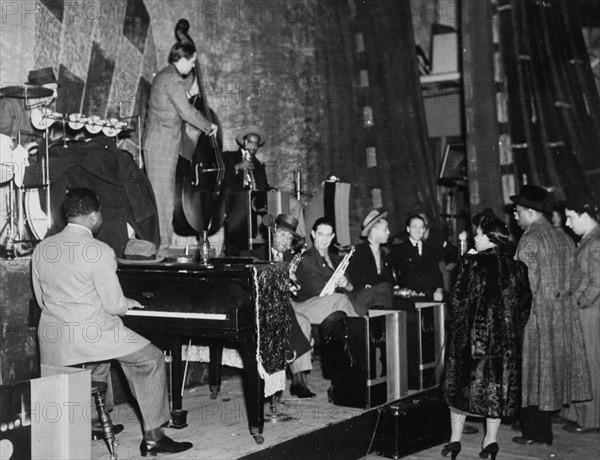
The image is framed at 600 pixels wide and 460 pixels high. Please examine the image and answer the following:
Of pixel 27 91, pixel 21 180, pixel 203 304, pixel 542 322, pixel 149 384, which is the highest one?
pixel 27 91

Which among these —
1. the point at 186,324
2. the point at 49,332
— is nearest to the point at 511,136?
the point at 186,324

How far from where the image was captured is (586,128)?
25.8ft

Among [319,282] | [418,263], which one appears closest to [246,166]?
[319,282]

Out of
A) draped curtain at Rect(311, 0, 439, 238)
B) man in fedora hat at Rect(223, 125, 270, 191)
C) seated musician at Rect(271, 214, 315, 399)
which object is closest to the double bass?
man in fedora hat at Rect(223, 125, 270, 191)

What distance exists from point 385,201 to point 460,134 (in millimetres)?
2948

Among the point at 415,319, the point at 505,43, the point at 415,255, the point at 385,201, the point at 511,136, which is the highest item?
the point at 505,43

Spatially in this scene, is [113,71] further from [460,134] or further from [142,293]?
[460,134]

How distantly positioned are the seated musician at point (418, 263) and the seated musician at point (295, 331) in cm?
146

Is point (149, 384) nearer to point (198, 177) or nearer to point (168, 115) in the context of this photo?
point (198, 177)

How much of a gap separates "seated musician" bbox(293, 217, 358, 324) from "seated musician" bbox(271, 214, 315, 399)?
0.46ft

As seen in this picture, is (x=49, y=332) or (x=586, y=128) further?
(x=586, y=128)

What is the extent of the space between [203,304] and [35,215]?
5.50ft

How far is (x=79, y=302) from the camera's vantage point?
167 inches

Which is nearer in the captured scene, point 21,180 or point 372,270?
point 21,180
